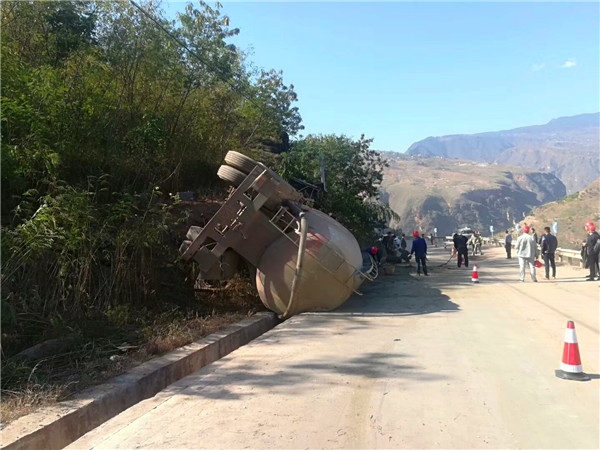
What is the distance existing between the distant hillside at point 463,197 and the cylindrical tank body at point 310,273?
91.1 metres

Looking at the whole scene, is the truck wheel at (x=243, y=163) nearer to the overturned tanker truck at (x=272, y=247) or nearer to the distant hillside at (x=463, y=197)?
the overturned tanker truck at (x=272, y=247)

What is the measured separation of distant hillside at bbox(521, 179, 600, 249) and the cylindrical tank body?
3973 centimetres

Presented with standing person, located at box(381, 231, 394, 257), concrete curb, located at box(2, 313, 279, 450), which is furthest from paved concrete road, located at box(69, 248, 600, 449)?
standing person, located at box(381, 231, 394, 257)

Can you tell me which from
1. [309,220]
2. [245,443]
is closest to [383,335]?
[309,220]

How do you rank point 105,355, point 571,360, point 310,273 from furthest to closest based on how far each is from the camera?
1. point 310,273
2. point 105,355
3. point 571,360

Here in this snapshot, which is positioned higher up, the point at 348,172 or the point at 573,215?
the point at 348,172

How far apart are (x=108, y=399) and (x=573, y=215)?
56.7 m

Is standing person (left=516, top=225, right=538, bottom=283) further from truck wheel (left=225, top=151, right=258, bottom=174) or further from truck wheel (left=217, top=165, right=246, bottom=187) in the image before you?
truck wheel (left=217, top=165, right=246, bottom=187)

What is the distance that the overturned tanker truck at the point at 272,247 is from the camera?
29.8 ft

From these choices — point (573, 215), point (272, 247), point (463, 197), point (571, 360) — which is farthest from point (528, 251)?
point (463, 197)

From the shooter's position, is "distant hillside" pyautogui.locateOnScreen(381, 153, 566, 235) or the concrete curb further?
"distant hillside" pyautogui.locateOnScreen(381, 153, 566, 235)

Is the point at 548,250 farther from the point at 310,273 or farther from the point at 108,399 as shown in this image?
the point at 108,399

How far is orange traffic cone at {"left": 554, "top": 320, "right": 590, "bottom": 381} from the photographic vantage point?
17.5 feet

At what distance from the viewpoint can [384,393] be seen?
504 cm
